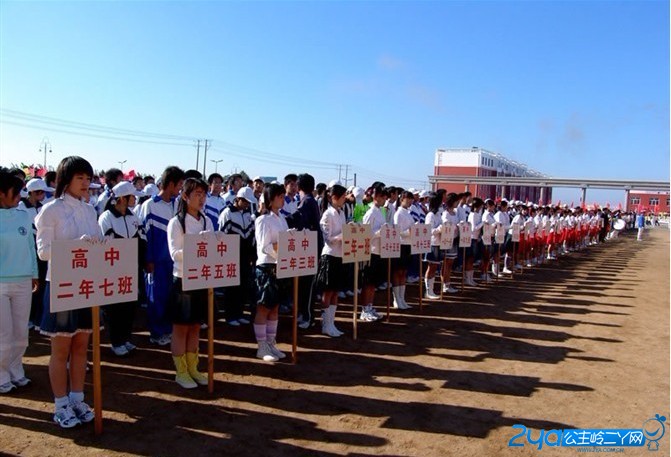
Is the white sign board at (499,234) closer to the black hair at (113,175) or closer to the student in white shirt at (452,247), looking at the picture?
the student in white shirt at (452,247)

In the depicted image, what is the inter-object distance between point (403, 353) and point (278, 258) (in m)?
2.22

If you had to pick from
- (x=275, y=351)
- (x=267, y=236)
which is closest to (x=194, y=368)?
(x=275, y=351)

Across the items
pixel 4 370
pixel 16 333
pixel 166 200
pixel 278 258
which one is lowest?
pixel 4 370

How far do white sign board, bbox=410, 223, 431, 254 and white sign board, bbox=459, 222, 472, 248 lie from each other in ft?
6.00

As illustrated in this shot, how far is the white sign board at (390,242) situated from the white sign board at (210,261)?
133 inches

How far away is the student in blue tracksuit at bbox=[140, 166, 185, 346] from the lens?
5816 mm

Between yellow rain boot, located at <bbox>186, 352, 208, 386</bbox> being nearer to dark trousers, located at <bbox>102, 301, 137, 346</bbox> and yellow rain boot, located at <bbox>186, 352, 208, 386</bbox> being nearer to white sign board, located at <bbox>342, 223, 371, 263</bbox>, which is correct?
dark trousers, located at <bbox>102, 301, 137, 346</bbox>

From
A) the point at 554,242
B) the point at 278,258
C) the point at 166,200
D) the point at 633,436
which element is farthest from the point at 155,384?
the point at 554,242

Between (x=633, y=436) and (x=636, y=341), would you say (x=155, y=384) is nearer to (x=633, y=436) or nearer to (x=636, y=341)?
(x=633, y=436)

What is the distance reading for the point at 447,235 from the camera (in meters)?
9.78

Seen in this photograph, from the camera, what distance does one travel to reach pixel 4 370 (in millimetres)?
4477

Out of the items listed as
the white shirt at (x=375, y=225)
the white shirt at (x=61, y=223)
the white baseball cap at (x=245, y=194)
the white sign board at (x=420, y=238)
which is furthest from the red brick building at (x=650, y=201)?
the white shirt at (x=61, y=223)

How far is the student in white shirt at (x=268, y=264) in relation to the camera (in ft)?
18.1
